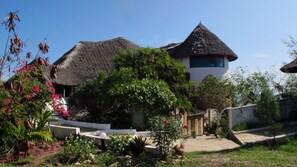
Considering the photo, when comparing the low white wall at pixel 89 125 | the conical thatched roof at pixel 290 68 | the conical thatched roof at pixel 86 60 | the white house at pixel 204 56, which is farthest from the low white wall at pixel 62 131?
the white house at pixel 204 56

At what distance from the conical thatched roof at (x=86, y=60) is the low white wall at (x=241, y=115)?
11.1 metres

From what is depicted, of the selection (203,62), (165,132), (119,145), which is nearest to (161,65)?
(119,145)

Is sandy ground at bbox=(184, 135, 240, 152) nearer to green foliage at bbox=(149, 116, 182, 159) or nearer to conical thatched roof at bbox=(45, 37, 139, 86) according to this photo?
green foliage at bbox=(149, 116, 182, 159)

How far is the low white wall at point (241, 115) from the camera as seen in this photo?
634 inches

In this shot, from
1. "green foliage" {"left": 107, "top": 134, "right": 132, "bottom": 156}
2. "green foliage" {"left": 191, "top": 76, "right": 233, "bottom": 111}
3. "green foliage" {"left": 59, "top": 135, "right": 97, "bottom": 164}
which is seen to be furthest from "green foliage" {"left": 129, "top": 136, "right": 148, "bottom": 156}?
"green foliage" {"left": 191, "top": 76, "right": 233, "bottom": 111}

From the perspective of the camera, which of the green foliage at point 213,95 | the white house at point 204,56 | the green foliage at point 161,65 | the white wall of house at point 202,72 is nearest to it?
the green foliage at point 161,65

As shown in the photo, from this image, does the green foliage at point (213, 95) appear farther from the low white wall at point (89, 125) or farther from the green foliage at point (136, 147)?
the green foliage at point (136, 147)

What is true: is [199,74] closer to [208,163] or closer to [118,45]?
[118,45]

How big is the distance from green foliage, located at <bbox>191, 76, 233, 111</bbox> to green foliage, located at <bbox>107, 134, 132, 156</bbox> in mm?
11276

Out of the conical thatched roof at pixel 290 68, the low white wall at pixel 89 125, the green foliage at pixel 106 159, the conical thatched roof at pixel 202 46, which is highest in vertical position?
the conical thatched roof at pixel 202 46

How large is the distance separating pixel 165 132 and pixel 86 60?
55.7ft

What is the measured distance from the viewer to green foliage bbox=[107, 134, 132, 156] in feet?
33.6

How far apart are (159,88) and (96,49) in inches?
498

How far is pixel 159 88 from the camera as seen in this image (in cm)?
1549
